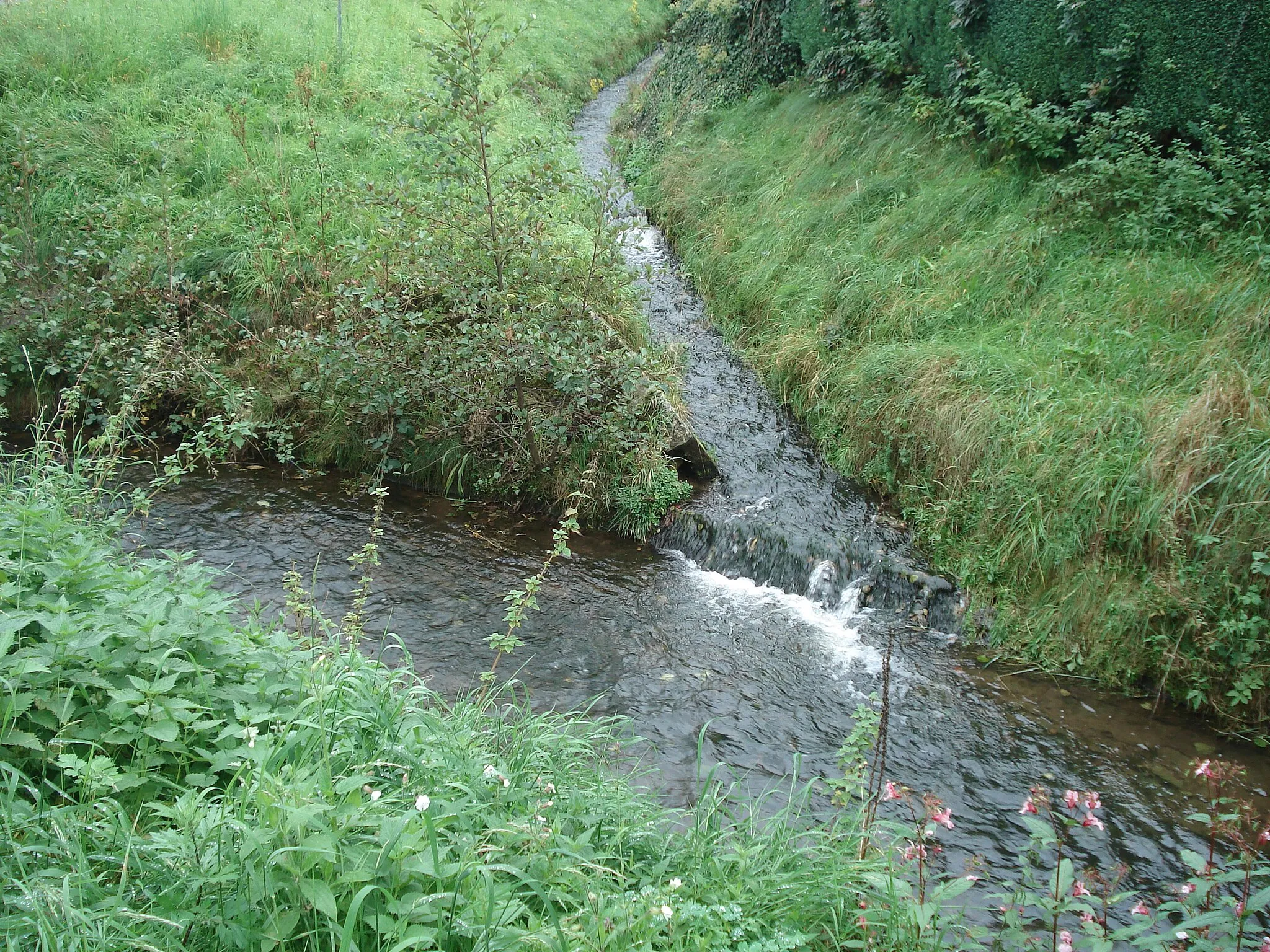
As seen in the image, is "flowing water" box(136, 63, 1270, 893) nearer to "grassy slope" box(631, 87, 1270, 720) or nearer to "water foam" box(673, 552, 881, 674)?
"water foam" box(673, 552, 881, 674)

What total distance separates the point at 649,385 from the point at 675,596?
6.59 ft

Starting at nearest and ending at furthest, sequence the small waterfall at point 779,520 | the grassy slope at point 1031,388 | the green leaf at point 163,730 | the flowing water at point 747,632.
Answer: the green leaf at point 163,730 → the flowing water at point 747,632 → the grassy slope at point 1031,388 → the small waterfall at point 779,520

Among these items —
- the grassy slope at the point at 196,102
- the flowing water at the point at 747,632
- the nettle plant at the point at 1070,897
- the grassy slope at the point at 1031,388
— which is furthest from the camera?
the grassy slope at the point at 196,102

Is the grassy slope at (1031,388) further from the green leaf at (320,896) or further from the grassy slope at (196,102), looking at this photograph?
the green leaf at (320,896)

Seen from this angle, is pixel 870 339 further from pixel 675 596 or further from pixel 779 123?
pixel 779 123

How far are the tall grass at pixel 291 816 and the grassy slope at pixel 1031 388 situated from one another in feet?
8.61

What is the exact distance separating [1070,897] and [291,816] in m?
2.45

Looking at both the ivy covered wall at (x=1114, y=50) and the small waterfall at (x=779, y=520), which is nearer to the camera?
the small waterfall at (x=779, y=520)

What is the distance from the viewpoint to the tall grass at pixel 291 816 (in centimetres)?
212

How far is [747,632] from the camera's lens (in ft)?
18.5

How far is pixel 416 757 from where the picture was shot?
2.87m

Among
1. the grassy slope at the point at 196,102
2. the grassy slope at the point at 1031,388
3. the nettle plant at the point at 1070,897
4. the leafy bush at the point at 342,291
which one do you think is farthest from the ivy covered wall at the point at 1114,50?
the grassy slope at the point at 196,102

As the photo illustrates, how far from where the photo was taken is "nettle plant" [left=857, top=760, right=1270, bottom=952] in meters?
2.50

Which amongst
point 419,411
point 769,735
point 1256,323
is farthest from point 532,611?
point 1256,323
